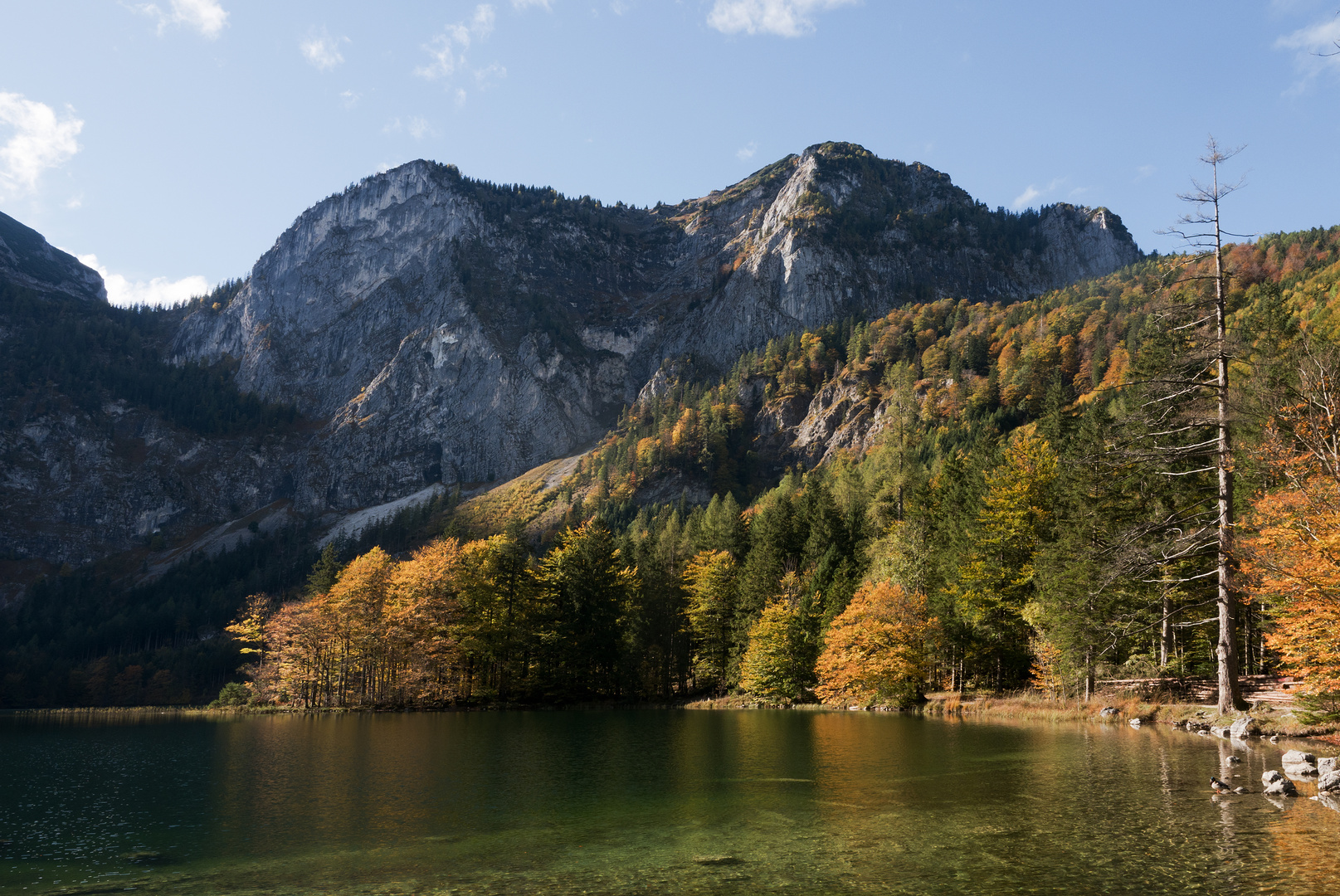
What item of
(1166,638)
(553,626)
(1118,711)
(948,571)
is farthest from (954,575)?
(553,626)

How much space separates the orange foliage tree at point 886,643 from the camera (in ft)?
160

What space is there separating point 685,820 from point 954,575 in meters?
38.3

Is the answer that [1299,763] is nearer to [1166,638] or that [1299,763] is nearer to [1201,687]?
[1201,687]

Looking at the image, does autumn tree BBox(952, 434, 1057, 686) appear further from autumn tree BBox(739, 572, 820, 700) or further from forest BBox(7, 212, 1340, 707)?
autumn tree BBox(739, 572, 820, 700)

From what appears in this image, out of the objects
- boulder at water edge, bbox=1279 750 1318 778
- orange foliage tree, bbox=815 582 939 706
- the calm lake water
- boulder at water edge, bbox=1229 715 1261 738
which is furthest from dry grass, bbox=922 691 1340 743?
boulder at water edge, bbox=1279 750 1318 778

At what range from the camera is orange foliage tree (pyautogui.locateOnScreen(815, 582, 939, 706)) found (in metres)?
48.7

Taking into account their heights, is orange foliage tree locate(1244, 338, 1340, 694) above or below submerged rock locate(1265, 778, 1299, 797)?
above

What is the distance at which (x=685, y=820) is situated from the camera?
1650cm

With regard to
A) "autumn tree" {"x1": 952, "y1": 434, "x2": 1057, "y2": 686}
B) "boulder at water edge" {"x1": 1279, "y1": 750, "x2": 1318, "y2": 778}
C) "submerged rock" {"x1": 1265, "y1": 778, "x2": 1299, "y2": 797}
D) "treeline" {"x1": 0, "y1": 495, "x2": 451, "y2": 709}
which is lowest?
"treeline" {"x1": 0, "y1": 495, "x2": 451, "y2": 709}

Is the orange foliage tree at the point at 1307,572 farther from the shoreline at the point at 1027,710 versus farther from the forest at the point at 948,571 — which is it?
the shoreline at the point at 1027,710

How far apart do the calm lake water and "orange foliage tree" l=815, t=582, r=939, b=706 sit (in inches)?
649

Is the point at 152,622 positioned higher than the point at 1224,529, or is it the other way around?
the point at 1224,529

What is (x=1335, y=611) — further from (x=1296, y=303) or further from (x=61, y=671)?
(x=61, y=671)

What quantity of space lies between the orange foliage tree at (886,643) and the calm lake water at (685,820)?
54.1 ft
